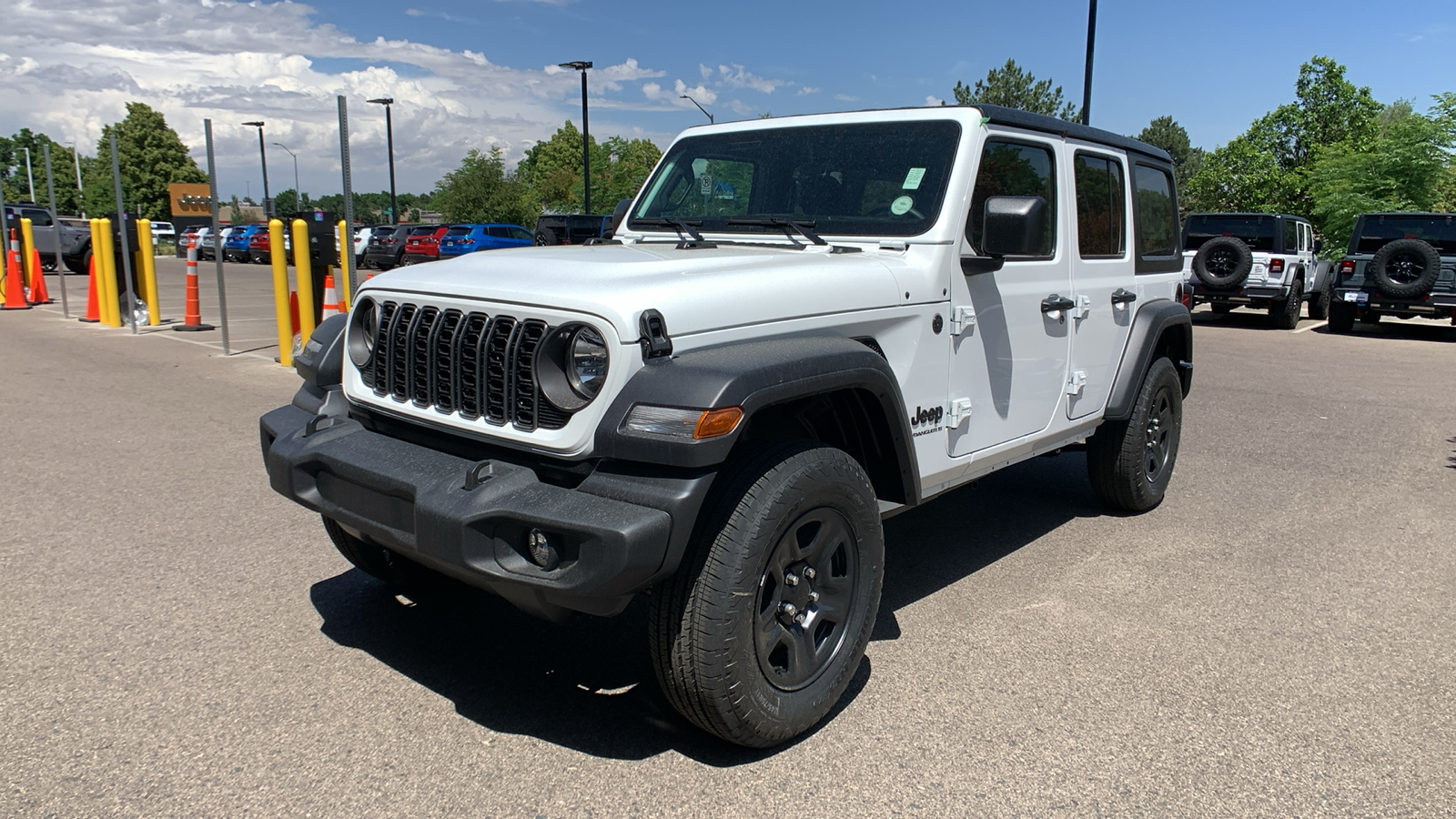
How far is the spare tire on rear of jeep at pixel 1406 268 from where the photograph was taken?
1466cm

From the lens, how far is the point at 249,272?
31156mm

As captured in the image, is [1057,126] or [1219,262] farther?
[1219,262]

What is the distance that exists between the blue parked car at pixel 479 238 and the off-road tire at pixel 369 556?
82.6 feet

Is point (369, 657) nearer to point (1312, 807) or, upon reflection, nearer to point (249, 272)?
point (1312, 807)

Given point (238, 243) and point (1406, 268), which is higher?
point (1406, 268)

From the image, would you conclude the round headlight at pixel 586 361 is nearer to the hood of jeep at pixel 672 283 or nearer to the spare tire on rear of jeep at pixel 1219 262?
the hood of jeep at pixel 672 283

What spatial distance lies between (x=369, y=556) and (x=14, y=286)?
627 inches

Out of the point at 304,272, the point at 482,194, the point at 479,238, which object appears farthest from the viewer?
the point at 482,194

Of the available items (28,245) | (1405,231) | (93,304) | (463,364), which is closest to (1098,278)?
(463,364)

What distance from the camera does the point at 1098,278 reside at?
15.6ft

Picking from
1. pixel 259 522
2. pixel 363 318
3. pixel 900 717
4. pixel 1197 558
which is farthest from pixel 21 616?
pixel 1197 558

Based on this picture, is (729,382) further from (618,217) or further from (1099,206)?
(1099,206)

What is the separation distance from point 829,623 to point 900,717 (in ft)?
1.29

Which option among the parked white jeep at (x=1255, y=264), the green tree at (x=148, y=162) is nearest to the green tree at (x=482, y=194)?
the green tree at (x=148, y=162)
